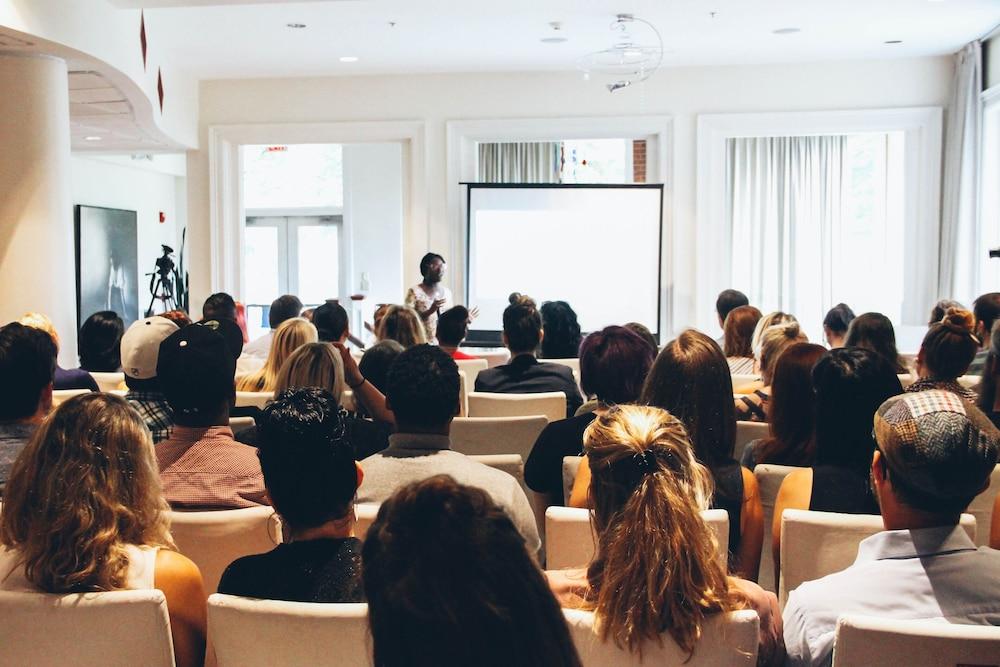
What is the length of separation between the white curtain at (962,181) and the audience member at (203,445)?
6.97 meters

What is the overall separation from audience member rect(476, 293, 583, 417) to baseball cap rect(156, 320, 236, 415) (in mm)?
2047

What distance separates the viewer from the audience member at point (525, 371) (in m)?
4.48

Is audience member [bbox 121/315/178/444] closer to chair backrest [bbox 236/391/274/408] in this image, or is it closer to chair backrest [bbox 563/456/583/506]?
chair backrest [bbox 236/391/274/408]

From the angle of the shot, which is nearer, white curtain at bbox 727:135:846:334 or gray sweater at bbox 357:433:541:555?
gray sweater at bbox 357:433:541:555

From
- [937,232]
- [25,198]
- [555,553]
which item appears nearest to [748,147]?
[937,232]

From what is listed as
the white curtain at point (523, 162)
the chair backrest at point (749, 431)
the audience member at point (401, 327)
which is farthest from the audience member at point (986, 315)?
the white curtain at point (523, 162)

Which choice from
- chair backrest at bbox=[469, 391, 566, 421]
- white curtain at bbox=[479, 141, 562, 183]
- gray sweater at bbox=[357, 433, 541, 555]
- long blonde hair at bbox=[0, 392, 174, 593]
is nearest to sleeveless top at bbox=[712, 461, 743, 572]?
gray sweater at bbox=[357, 433, 541, 555]

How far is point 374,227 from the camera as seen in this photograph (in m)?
12.8

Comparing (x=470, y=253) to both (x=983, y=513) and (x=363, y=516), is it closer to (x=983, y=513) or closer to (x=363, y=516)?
(x=983, y=513)

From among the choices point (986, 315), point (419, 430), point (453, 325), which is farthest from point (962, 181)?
point (419, 430)

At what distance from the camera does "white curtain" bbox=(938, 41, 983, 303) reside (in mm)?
7906

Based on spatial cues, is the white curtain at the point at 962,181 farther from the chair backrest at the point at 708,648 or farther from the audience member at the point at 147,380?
the chair backrest at the point at 708,648

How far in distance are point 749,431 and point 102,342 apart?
124 inches

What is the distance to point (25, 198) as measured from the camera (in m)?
5.87
